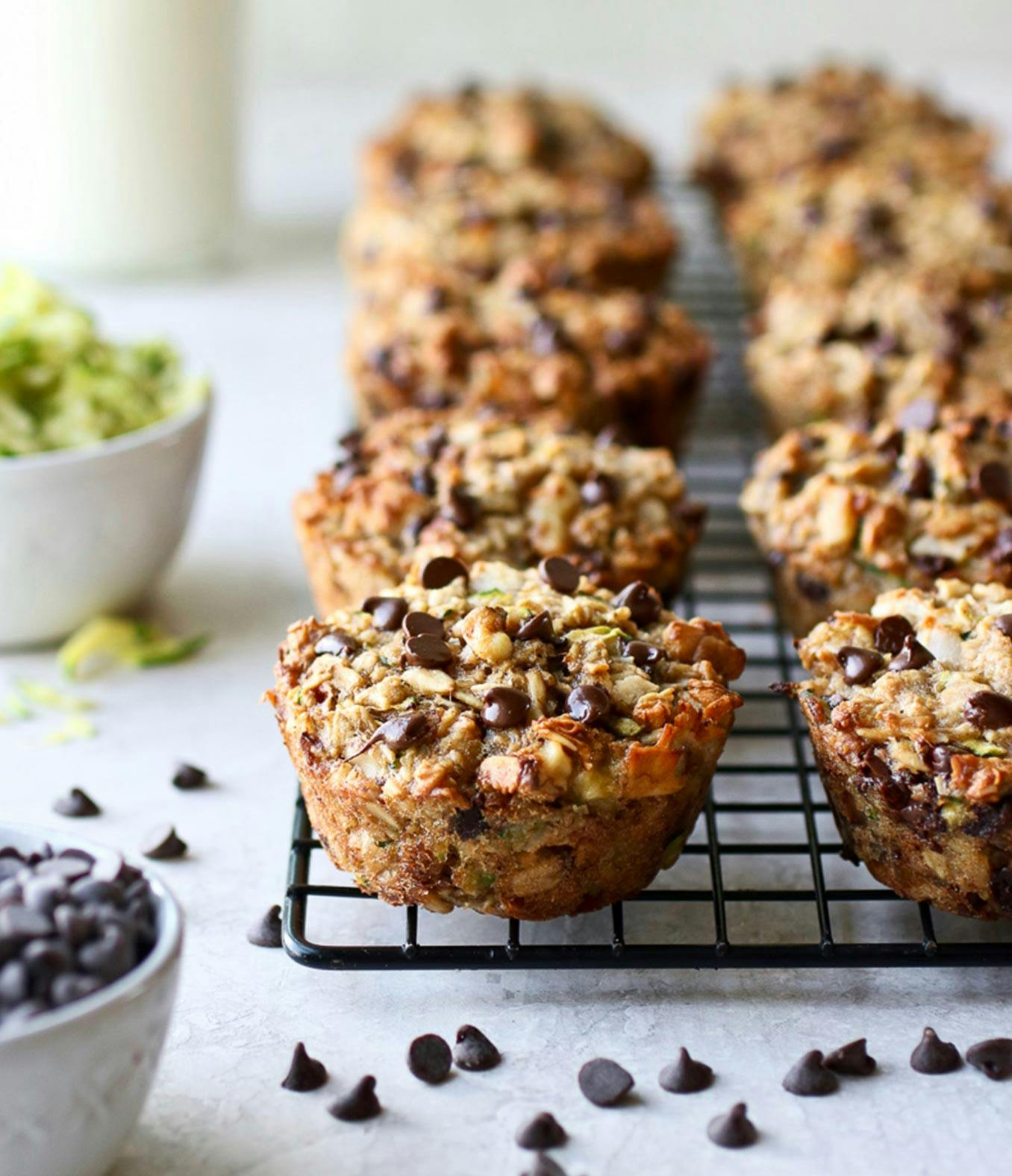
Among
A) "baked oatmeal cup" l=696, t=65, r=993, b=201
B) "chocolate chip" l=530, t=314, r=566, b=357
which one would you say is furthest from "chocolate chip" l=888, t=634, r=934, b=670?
"baked oatmeal cup" l=696, t=65, r=993, b=201

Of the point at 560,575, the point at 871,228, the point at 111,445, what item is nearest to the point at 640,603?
the point at 560,575

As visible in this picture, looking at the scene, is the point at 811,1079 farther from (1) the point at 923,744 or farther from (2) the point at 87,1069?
(2) the point at 87,1069

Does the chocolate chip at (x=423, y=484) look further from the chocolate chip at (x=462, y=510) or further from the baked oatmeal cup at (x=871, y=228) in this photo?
the baked oatmeal cup at (x=871, y=228)

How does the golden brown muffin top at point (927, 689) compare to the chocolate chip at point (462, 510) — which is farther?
the chocolate chip at point (462, 510)

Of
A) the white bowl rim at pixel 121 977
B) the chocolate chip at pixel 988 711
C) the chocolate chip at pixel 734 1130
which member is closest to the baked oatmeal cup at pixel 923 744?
the chocolate chip at pixel 988 711

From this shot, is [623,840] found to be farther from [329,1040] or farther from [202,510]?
[202,510]
